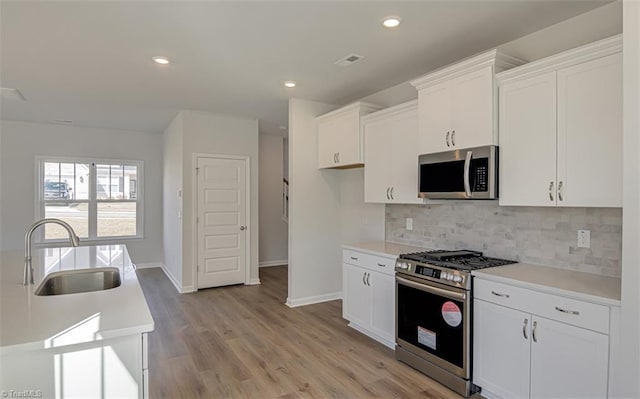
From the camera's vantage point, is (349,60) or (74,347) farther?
(349,60)

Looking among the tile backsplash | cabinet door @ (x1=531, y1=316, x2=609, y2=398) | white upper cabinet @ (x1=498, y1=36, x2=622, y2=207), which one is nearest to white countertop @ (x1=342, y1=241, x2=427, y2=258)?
the tile backsplash

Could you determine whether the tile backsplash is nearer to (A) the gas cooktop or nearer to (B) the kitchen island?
(A) the gas cooktop

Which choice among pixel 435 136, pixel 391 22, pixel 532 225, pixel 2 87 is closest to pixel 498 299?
pixel 532 225

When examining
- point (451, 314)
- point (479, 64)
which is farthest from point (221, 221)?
point (479, 64)

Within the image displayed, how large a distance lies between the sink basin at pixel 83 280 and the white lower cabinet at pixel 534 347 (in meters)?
2.52

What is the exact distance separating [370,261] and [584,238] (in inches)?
69.2

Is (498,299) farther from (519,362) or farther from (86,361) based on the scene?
(86,361)

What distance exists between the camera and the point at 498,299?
2.38 meters

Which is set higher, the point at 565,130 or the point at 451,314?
the point at 565,130

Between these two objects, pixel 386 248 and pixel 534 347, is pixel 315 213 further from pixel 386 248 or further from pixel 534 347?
pixel 534 347

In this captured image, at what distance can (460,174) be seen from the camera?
2.81 meters

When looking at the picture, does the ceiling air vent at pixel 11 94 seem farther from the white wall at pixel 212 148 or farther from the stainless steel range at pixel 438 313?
the stainless steel range at pixel 438 313

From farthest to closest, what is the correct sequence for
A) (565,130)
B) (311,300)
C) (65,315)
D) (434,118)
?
(311,300) < (434,118) < (565,130) < (65,315)

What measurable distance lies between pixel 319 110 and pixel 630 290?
3839 millimetres
